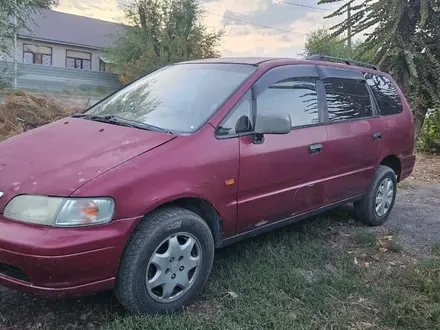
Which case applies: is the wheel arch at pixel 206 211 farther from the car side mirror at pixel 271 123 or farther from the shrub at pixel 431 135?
the shrub at pixel 431 135

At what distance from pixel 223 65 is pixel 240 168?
107cm

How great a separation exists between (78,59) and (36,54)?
9.91ft

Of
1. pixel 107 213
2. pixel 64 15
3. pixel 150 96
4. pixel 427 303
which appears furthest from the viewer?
pixel 64 15

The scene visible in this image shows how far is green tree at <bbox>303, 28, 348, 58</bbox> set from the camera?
12.5 m

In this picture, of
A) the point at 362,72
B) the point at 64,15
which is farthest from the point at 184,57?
the point at 362,72

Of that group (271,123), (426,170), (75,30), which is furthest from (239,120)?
(75,30)

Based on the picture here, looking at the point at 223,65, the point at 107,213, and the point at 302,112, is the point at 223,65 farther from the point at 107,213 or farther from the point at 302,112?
the point at 107,213

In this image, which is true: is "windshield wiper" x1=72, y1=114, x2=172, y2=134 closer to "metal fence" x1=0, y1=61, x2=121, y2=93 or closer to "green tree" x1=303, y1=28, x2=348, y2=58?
"green tree" x1=303, y1=28, x2=348, y2=58

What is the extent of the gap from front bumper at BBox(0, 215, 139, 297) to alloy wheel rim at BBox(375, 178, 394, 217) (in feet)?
11.1

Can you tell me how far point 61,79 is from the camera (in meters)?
23.1

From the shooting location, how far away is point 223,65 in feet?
12.8

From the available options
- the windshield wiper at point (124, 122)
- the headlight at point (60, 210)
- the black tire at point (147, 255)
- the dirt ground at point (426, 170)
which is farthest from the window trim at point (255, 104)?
the dirt ground at point (426, 170)

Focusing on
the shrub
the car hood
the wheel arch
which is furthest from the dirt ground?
the car hood

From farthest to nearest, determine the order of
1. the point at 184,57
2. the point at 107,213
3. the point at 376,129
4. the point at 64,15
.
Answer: the point at 64,15 → the point at 184,57 → the point at 376,129 → the point at 107,213
